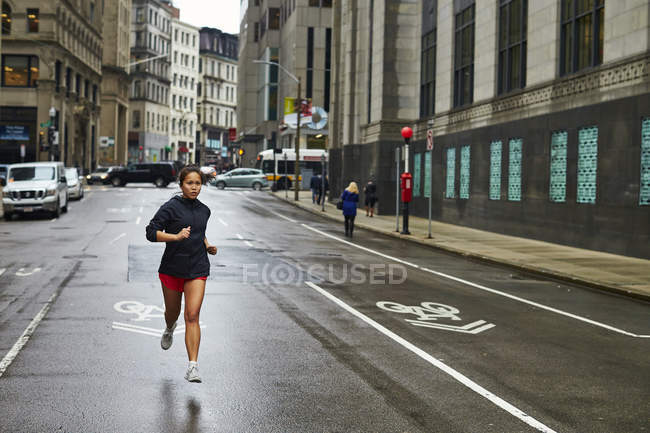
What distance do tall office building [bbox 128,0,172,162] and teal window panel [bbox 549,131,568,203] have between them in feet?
352

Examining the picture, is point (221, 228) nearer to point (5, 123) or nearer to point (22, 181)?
point (22, 181)

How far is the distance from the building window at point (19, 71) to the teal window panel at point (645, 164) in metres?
61.1

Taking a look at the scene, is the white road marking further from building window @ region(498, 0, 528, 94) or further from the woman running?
building window @ region(498, 0, 528, 94)

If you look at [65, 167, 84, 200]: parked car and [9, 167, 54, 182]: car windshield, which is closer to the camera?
[9, 167, 54, 182]: car windshield

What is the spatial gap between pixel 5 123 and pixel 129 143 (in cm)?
5882

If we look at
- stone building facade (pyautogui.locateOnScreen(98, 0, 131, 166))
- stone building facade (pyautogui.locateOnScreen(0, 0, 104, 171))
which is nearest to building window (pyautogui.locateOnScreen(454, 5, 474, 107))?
stone building facade (pyautogui.locateOnScreen(0, 0, 104, 171))

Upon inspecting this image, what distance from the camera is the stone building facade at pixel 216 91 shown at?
159 meters

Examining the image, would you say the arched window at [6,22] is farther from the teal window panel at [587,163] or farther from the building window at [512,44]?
the teal window panel at [587,163]

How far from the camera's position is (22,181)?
31.9m

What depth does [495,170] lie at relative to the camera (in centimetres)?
2959

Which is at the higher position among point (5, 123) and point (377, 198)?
point (5, 123)

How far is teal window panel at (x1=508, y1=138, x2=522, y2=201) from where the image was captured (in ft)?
90.1

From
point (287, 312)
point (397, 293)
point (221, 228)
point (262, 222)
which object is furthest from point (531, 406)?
point (262, 222)

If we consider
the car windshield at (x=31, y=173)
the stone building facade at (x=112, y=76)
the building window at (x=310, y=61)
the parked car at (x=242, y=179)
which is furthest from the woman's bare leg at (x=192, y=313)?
the stone building facade at (x=112, y=76)
